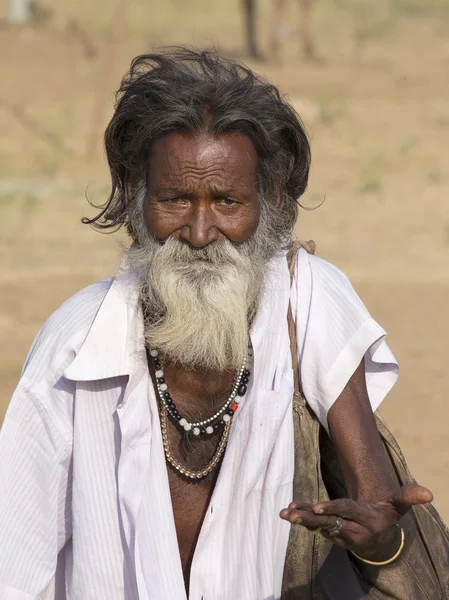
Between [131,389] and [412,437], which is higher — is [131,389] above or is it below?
below

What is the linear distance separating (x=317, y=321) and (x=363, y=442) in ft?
1.26

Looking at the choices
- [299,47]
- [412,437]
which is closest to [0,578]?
[412,437]

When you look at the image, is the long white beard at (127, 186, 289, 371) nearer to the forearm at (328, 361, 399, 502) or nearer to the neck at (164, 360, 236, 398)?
the neck at (164, 360, 236, 398)

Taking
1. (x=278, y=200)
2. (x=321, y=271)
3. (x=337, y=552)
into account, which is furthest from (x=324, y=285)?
(x=337, y=552)

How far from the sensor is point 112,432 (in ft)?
11.6

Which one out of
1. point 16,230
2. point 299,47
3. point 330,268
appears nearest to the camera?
point 330,268

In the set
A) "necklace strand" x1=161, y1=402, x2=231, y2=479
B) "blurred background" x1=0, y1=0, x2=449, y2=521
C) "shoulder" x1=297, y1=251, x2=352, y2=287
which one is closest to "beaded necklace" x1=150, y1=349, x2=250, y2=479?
"necklace strand" x1=161, y1=402, x2=231, y2=479

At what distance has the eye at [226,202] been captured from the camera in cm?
352

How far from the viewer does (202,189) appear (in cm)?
347

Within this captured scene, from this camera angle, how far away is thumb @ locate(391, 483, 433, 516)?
2.97 m

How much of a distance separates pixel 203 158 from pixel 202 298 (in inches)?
15.9

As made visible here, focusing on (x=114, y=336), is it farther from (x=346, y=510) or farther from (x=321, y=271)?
(x=346, y=510)

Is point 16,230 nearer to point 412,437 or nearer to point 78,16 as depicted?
point 412,437

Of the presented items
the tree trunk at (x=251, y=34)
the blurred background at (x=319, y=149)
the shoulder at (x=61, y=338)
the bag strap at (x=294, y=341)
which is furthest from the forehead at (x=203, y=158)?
the tree trunk at (x=251, y=34)
